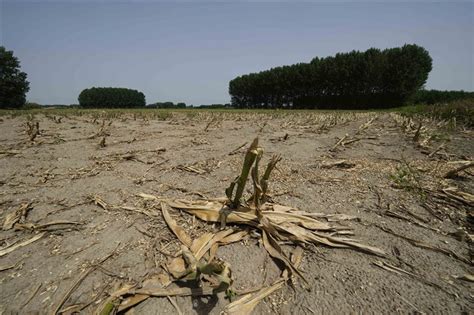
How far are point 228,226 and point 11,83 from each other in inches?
2542

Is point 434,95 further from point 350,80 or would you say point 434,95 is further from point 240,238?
point 240,238

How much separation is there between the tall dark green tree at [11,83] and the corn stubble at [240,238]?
61.0 metres

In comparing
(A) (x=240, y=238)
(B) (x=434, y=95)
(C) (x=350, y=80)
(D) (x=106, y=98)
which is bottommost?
(A) (x=240, y=238)

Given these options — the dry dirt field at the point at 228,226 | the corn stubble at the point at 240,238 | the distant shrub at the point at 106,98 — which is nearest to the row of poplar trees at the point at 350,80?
the dry dirt field at the point at 228,226

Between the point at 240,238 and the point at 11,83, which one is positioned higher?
the point at 11,83

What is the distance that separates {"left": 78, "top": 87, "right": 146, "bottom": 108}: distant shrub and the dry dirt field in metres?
89.0

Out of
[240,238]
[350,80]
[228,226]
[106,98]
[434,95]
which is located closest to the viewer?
[240,238]

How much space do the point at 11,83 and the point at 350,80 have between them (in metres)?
72.9

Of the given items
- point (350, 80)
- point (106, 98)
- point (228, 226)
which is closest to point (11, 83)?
point (106, 98)

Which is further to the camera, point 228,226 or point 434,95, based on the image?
point 434,95

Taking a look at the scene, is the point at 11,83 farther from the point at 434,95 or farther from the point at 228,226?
the point at 434,95

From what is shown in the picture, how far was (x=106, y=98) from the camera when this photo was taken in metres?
82.2

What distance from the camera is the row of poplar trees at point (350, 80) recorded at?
142 ft

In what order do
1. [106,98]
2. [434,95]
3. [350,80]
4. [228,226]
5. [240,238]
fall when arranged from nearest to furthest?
[240,238] < [228,226] < [434,95] < [350,80] < [106,98]
